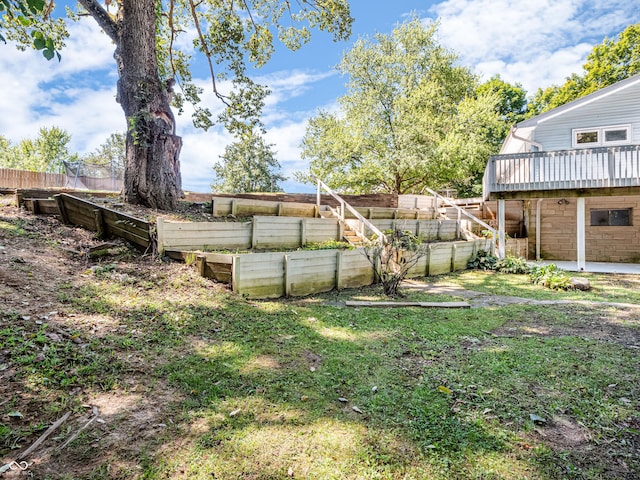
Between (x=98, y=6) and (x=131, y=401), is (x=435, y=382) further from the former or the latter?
(x=98, y=6)

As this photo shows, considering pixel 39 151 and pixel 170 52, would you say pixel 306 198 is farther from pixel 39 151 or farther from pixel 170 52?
pixel 39 151

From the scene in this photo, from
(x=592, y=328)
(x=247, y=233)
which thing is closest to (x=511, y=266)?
(x=592, y=328)

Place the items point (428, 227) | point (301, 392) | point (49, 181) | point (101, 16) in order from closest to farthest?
point (301, 392) → point (101, 16) → point (428, 227) → point (49, 181)

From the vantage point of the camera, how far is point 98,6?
7.11 m

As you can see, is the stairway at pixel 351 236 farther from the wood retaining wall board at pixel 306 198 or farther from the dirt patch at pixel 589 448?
the dirt patch at pixel 589 448

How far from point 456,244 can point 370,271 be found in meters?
3.53

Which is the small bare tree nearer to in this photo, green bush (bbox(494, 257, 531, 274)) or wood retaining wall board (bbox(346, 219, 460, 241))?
wood retaining wall board (bbox(346, 219, 460, 241))

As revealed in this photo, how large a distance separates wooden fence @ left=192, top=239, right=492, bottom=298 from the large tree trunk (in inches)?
112

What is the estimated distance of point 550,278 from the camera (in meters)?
7.39

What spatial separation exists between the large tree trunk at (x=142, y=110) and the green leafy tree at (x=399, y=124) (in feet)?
41.9

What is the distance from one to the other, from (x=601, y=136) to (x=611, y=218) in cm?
305

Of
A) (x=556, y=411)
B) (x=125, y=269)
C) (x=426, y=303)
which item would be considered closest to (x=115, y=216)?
(x=125, y=269)

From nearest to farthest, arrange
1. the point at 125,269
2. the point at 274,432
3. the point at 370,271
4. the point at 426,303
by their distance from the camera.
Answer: the point at 274,432, the point at 125,269, the point at 426,303, the point at 370,271

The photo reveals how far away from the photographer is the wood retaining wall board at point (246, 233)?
5531mm
